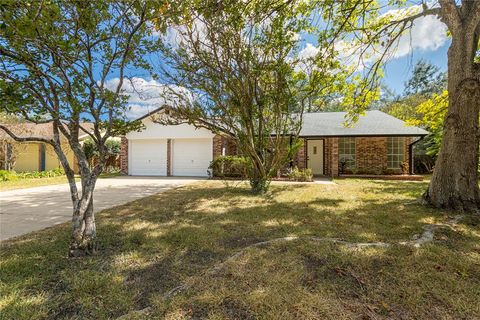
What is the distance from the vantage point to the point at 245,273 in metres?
2.82

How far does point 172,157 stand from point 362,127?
11944 mm

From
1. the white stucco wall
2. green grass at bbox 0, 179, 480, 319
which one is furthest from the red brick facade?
green grass at bbox 0, 179, 480, 319

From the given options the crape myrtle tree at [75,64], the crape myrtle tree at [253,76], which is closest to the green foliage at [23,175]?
the crape myrtle tree at [253,76]

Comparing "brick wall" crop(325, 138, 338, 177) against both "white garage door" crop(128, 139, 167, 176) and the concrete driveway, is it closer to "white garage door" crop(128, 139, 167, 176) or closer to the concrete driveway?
"white garage door" crop(128, 139, 167, 176)

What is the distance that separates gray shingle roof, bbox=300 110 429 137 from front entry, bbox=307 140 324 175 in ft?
3.71

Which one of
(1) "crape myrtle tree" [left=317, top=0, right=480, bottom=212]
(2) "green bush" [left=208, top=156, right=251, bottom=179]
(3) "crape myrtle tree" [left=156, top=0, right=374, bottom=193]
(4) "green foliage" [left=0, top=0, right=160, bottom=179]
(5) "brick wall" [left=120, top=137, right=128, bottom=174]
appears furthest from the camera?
Answer: (5) "brick wall" [left=120, top=137, right=128, bottom=174]

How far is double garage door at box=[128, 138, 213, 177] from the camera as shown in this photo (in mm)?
15453

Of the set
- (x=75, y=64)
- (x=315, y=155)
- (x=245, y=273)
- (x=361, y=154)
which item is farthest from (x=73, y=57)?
(x=361, y=154)

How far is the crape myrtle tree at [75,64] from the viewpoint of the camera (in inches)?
102

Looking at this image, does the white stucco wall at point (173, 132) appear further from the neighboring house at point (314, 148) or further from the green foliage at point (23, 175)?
the green foliage at point (23, 175)

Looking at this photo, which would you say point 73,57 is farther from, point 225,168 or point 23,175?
point 23,175

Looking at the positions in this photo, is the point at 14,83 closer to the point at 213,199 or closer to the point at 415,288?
the point at 415,288

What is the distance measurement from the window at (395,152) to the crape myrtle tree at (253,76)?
7617 millimetres

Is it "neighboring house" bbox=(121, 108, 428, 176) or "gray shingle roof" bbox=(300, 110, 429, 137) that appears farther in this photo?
"neighboring house" bbox=(121, 108, 428, 176)
